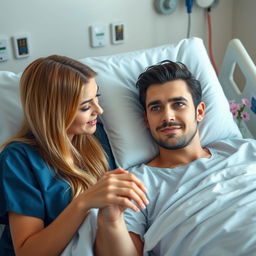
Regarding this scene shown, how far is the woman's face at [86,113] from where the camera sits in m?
1.18

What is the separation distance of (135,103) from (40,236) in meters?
0.63

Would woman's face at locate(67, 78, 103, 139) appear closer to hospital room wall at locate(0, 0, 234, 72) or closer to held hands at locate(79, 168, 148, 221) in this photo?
held hands at locate(79, 168, 148, 221)

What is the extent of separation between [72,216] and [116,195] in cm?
15

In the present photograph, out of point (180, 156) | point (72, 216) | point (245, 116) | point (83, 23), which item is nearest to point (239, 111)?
point (245, 116)

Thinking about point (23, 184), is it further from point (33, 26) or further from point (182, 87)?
point (33, 26)

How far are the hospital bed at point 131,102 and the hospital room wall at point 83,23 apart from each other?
1.02 ft

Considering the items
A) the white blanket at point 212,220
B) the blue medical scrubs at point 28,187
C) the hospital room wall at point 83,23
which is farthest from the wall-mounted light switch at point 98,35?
the white blanket at point 212,220

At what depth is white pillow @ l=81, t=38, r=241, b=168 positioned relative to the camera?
55.3 inches

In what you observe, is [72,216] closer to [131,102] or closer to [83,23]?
[131,102]

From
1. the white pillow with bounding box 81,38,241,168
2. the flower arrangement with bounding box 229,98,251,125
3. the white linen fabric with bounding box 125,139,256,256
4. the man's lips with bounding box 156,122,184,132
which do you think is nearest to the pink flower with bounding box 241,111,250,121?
the flower arrangement with bounding box 229,98,251,125

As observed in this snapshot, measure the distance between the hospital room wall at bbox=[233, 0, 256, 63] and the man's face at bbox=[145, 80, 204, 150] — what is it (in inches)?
40.8

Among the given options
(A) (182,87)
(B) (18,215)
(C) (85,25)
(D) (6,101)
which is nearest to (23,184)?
(B) (18,215)

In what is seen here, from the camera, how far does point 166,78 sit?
4.51ft

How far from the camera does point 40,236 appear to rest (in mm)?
1040
